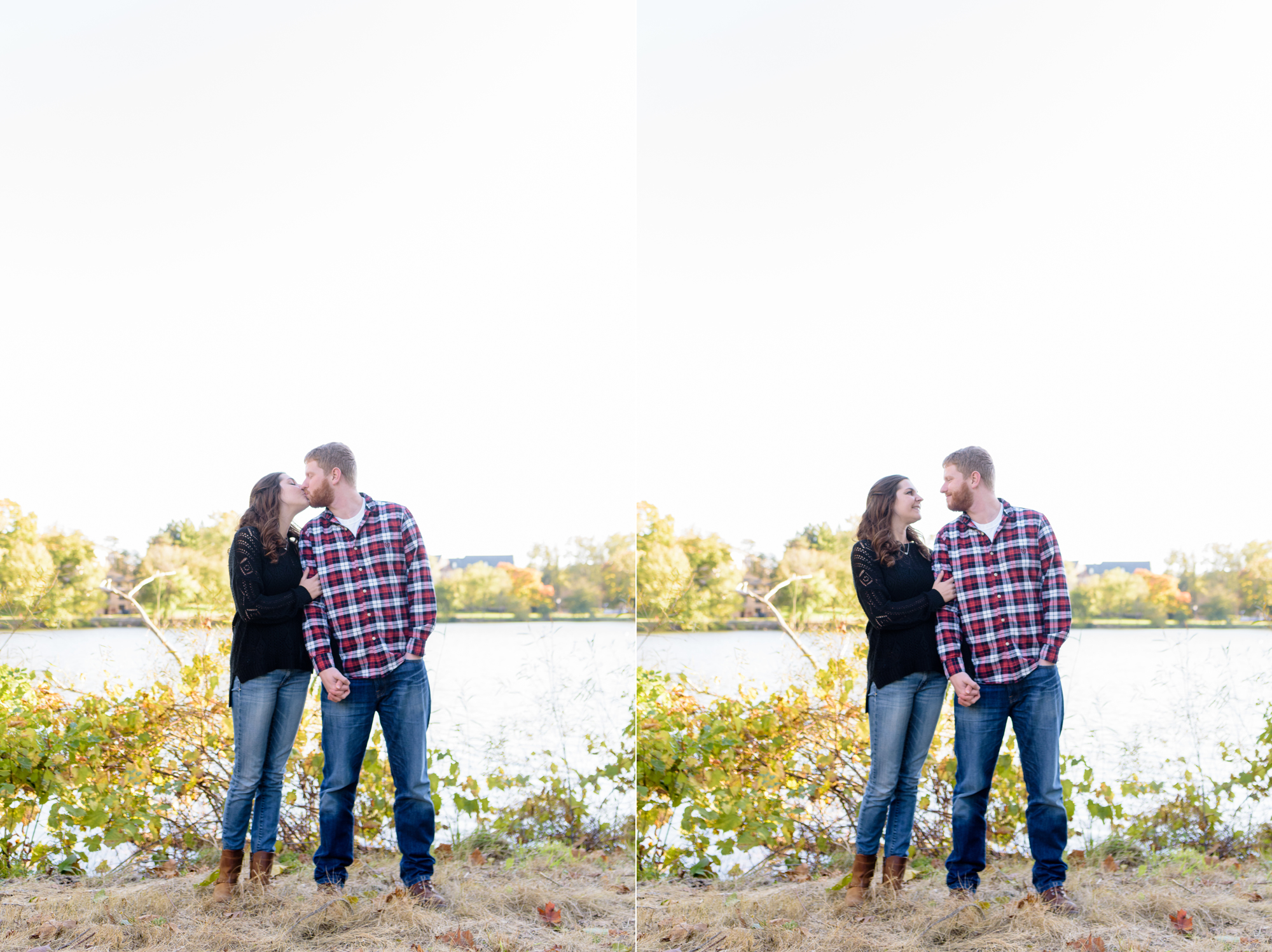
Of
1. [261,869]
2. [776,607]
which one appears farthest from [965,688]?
[261,869]

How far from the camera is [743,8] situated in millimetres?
4238

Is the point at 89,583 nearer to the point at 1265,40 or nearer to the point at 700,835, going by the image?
the point at 700,835

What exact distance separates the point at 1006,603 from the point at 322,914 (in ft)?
7.65

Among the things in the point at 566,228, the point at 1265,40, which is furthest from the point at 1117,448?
the point at 566,228

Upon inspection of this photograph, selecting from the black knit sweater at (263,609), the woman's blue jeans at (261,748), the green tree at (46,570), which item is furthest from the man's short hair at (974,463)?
the green tree at (46,570)

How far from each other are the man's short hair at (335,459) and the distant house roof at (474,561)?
1430 millimetres

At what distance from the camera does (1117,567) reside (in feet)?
12.0

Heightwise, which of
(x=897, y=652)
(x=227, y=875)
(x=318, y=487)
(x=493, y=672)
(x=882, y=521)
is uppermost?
(x=318, y=487)

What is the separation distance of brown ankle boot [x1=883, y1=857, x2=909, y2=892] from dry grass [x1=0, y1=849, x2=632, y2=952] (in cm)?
91

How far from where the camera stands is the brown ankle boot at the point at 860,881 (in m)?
2.78

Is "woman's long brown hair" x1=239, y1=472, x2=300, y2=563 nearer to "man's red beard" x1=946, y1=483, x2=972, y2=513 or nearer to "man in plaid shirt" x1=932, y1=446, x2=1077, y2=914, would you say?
"man's red beard" x1=946, y1=483, x2=972, y2=513

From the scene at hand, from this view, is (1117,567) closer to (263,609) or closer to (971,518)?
(971,518)

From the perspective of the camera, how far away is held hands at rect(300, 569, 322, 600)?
264 centimetres

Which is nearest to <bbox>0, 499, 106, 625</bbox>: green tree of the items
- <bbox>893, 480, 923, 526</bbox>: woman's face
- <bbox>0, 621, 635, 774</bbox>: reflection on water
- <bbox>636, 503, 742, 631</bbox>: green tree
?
<bbox>0, 621, 635, 774</bbox>: reflection on water
